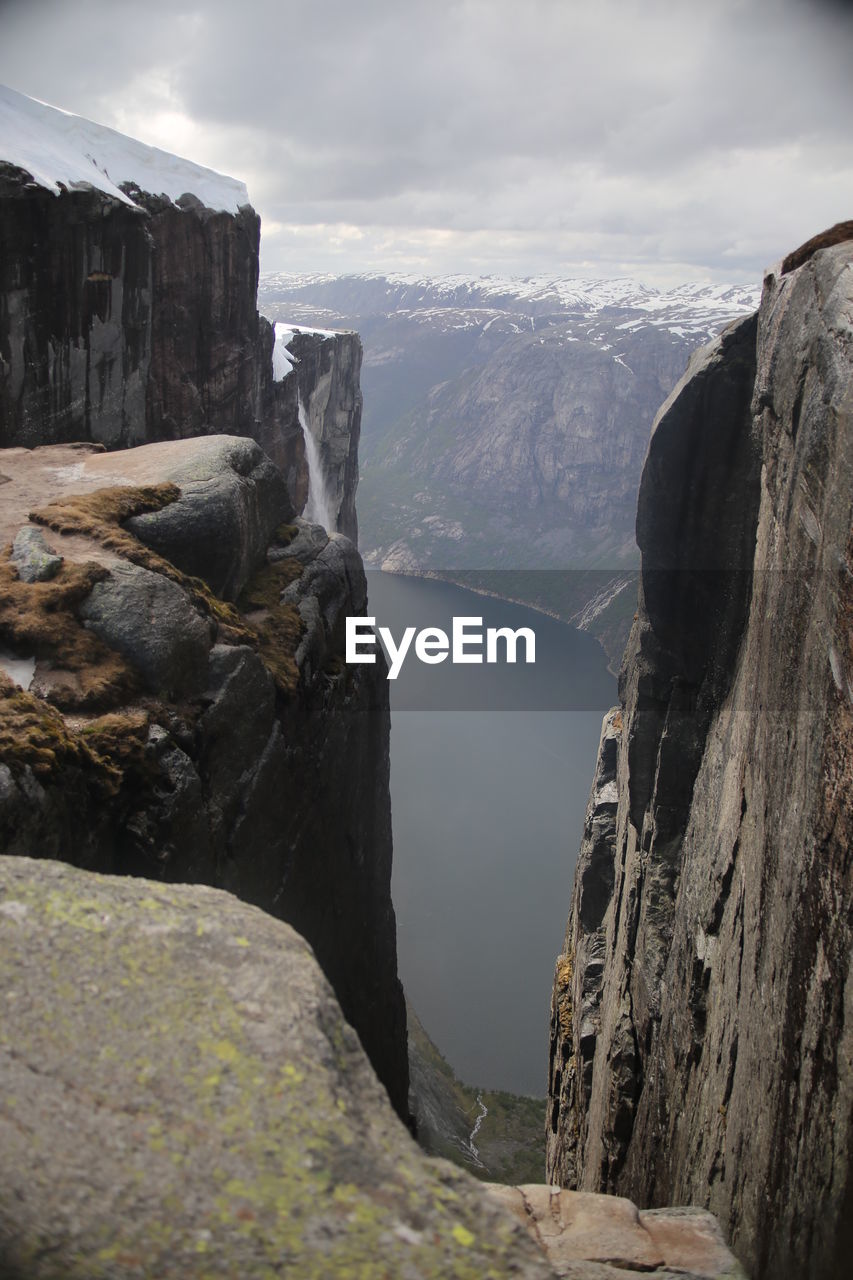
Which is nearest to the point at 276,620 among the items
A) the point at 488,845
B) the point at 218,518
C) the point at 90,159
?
the point at 218,518

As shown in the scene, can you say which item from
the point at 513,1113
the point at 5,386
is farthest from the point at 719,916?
the point at 513,1113

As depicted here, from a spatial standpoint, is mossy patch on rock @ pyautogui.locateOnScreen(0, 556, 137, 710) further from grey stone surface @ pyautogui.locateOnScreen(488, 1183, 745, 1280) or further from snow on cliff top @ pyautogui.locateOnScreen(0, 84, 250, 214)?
snow on cliff top @ pyautogui.locateOnScreen(0, 84, 250, 214)

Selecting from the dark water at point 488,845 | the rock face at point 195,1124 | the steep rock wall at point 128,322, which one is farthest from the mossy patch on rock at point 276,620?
the dark water at point 488,845

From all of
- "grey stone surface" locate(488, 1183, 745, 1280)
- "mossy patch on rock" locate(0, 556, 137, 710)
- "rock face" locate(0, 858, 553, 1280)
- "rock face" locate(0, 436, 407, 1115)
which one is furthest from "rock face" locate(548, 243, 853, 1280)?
"mossy patch on rock" locate(0, 556, 137, 710)

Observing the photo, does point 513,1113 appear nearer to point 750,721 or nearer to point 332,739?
point 332,739

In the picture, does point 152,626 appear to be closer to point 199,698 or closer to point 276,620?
point 199,698
